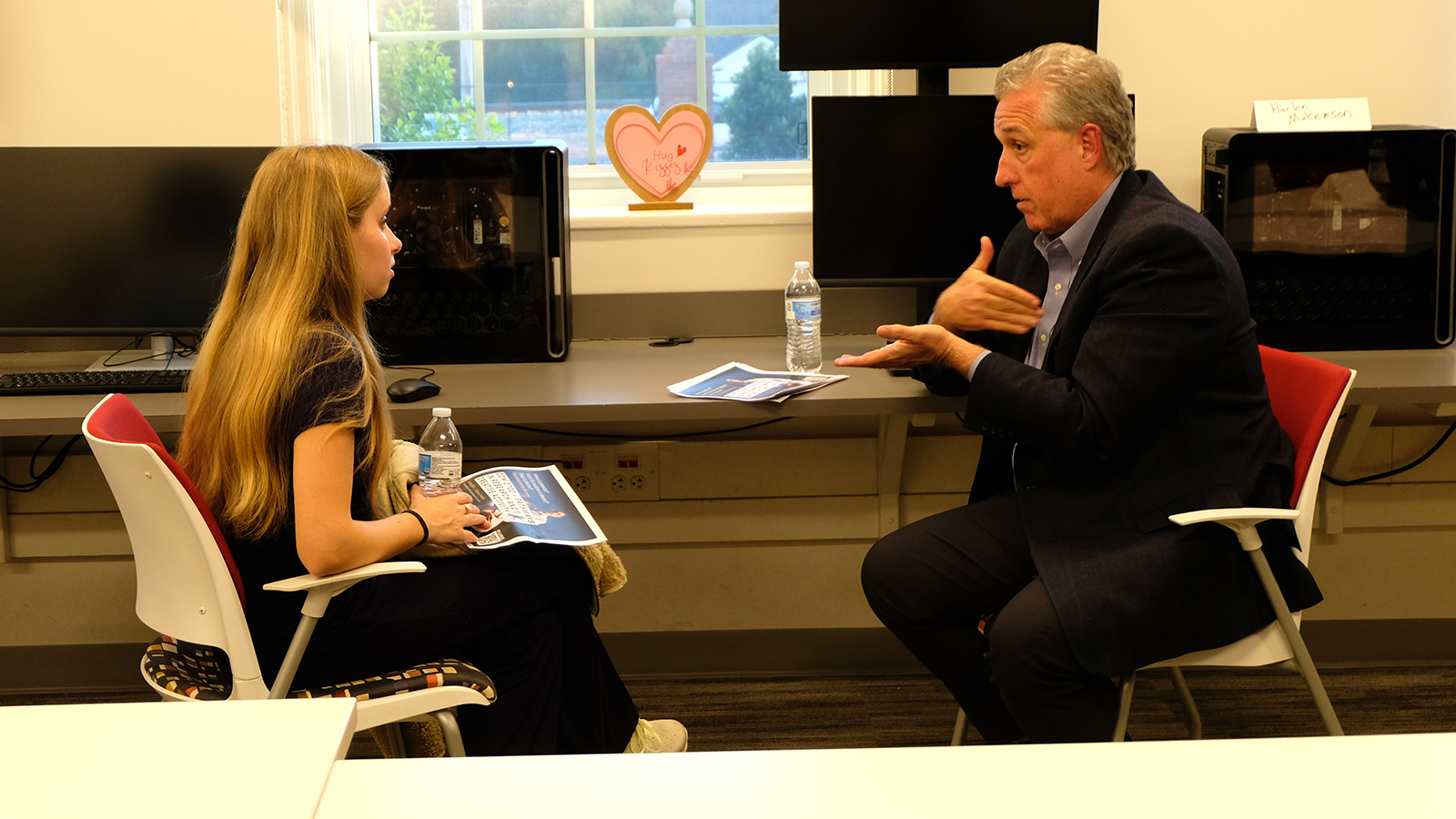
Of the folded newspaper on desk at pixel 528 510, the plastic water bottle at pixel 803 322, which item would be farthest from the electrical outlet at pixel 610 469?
the folded newspaper on desk at pixel 528 510

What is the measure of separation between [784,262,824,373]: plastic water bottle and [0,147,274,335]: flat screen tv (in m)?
1.09

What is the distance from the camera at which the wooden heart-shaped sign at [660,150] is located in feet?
8.46

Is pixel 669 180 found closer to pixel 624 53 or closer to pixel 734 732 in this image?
pixel 624 53

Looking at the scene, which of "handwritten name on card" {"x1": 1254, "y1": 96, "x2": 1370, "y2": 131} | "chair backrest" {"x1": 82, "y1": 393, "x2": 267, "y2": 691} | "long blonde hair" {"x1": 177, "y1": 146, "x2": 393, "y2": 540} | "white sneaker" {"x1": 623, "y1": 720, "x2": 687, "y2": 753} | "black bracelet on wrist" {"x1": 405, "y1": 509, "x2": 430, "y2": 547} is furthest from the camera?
"handwritten name on card" {"x1": 1254, "y1": 96, "x2": 1370, "y2": 131}

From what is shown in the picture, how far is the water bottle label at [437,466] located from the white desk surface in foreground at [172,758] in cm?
84

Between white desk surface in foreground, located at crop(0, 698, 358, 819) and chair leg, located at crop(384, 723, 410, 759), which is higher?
white desk surface in foreground, located at crop(0, 698, 358, 819)

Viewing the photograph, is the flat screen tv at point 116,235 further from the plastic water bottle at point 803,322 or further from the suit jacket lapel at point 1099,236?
the suit jacket lapel at point 1099,236

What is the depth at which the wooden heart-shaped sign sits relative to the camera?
2.58 meters

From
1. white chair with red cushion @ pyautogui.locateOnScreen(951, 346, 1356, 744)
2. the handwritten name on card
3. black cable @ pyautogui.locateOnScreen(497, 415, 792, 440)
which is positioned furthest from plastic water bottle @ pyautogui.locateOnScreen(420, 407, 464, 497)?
the handwritten name on card

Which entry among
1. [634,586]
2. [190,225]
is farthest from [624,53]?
→ [634,586]

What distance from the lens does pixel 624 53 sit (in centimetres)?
282

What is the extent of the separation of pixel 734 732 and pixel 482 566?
0.90 metres

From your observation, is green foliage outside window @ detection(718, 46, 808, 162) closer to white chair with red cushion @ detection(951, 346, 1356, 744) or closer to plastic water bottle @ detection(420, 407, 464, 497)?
plastic water bottle @ detection(420, 407, 464, 497)

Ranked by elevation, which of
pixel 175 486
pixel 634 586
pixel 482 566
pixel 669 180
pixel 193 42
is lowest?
pixel 634 586
